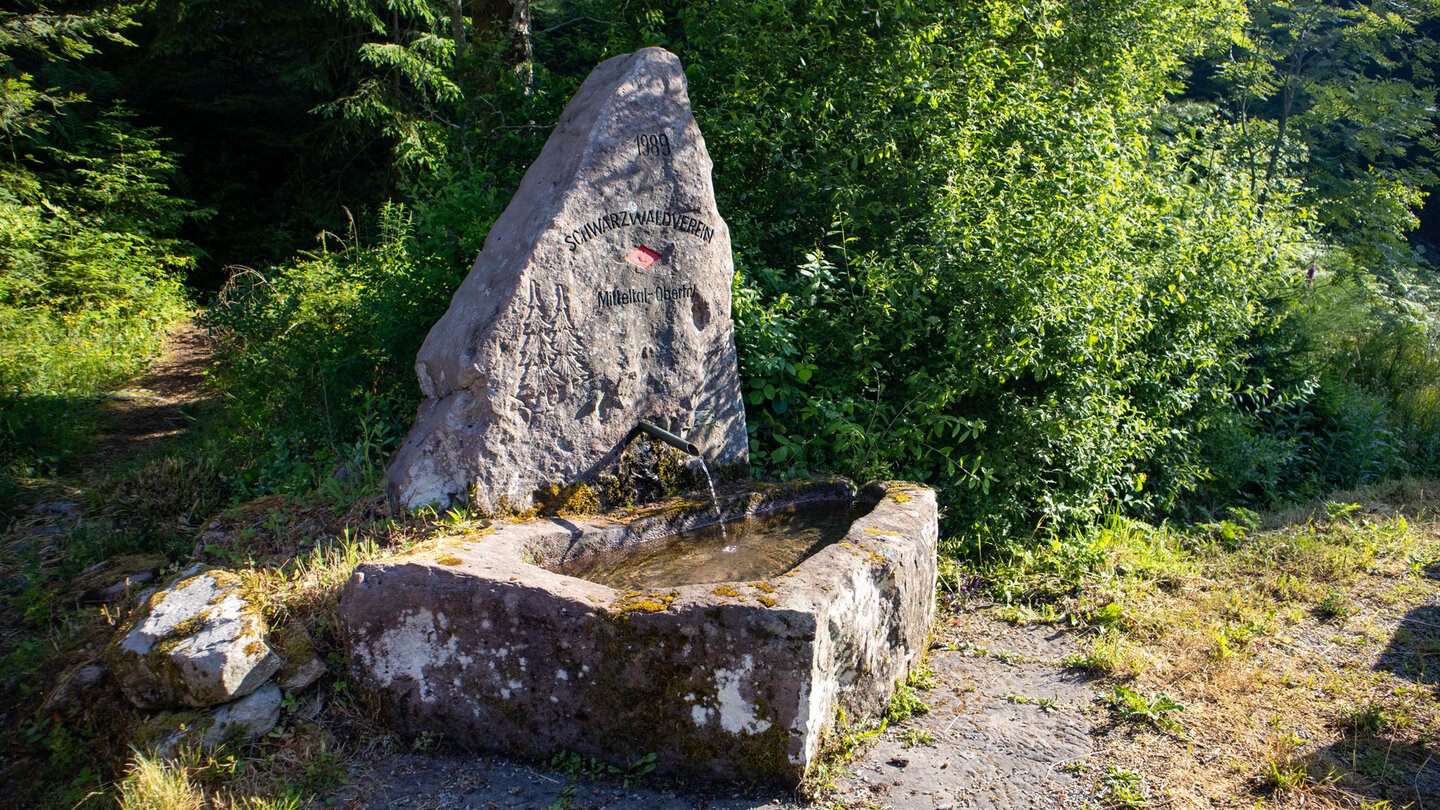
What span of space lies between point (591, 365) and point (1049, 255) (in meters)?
2.87

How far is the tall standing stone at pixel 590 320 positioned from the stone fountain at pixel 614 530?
0.04ft

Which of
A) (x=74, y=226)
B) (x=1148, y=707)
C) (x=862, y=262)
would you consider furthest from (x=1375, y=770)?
(x=74, y=226)

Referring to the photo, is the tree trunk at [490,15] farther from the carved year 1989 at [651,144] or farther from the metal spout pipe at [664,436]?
the metal spout pipe at [664,436]

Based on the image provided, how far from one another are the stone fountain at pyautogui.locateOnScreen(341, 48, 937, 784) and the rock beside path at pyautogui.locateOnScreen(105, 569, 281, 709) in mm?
381

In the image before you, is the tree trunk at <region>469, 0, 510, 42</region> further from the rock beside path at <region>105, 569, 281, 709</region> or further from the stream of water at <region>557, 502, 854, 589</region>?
the rock beside path at <region>105, 569, 281, 709</region>

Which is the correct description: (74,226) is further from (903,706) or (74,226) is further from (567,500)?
(903,706)

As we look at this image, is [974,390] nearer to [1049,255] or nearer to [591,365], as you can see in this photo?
[1049,255]

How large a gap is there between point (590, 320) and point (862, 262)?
1.98m

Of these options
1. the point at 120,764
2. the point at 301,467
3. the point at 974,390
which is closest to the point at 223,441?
the point at 301,467

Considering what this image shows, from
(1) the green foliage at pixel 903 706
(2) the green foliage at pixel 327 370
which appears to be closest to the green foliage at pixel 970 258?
(1) the green foliage at pixel 903 706

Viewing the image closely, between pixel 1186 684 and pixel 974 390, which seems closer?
pixel 1186 684

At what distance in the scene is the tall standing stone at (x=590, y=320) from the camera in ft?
13.3

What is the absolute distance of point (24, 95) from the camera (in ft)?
27.6

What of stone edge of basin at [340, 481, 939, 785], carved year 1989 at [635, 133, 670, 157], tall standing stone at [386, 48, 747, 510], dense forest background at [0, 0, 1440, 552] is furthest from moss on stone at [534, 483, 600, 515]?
carved year 1989 at [635, 133, 670, 157]
